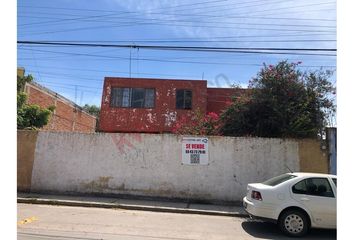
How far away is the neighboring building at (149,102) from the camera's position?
24.8 m

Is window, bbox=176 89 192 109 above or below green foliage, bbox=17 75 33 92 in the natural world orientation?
below

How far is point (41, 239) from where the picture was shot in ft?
24.1

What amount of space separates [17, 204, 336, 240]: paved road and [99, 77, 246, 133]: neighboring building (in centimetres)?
1321

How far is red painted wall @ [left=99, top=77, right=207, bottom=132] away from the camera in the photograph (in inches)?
973

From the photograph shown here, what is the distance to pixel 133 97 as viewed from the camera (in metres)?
25.2

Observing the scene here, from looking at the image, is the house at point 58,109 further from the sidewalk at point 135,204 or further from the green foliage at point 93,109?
the green foliage at point 93,109

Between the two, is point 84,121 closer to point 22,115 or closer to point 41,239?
point 22,115

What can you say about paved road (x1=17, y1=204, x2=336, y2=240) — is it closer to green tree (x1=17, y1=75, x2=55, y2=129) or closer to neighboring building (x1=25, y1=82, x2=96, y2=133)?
green tree (x1=17, y1=75, x2=55, y2=129)

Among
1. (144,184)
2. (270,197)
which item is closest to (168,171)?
(144,184)

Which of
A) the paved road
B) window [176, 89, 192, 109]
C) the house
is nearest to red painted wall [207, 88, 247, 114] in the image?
window [176, 89, 192, 109]

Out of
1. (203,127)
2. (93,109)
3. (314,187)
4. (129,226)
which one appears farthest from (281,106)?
A: (93,109)

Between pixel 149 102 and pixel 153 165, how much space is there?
11.7m

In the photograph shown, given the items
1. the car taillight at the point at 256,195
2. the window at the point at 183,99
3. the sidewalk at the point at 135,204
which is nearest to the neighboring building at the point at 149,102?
the window at the point at 183,99
